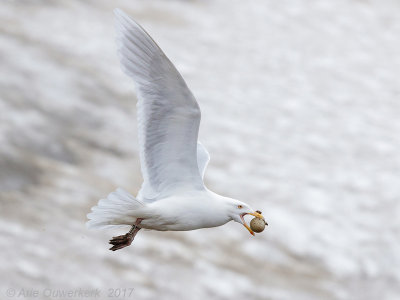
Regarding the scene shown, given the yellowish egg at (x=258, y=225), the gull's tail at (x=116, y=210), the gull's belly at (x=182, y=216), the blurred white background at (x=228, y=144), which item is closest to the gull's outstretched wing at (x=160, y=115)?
the gull's belly at (x=182, y=216)

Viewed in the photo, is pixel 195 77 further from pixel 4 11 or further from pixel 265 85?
pixel 4 11

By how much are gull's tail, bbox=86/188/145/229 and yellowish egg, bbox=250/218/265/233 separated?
2.72 feet

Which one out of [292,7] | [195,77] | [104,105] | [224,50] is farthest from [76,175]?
[292,7]

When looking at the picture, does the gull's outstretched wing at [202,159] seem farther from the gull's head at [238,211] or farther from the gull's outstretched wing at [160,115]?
the gull's head at [238,211]

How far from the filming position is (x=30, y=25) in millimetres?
16250

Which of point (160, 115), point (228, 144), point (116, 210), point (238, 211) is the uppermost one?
point (160, 115)

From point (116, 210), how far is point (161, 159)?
532mm

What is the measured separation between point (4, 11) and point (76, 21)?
148 centimetres

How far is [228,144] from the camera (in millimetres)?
14500

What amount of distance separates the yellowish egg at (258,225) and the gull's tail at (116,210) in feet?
2.72

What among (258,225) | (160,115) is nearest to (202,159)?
(258,225)

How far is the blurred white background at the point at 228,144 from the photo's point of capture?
11227mm

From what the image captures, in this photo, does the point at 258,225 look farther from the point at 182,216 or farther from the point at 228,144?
the point at 228,144

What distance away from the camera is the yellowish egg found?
5647 millimetres
